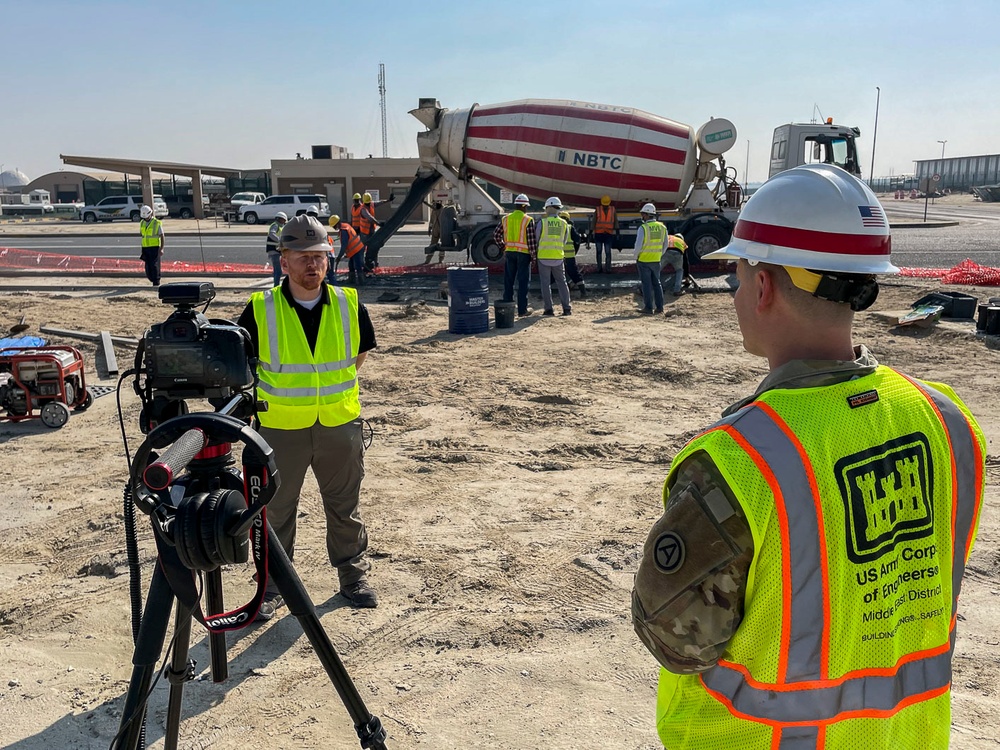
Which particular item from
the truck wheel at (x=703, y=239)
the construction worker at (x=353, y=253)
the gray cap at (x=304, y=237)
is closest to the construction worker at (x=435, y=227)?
the construction worker at (x=353, y=253)

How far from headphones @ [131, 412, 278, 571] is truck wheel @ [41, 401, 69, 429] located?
262 inches

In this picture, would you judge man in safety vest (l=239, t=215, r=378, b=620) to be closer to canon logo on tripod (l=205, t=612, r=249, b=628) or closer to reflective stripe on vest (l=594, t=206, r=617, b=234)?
canon logo on tripod (l=205, t=612, r=249, b=628)

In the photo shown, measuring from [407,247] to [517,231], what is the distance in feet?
50.8

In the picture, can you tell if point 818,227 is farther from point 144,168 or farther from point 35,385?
point 144,168

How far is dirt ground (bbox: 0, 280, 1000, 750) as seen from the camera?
3.60m

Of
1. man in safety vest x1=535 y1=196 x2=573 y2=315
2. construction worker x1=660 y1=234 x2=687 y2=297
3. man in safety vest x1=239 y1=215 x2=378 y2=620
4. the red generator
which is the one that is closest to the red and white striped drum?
construction worker x1=660 y1=234 x2=687 y2=297

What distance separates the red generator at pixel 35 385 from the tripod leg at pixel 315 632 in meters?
6.21

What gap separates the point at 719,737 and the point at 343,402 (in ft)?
10.3

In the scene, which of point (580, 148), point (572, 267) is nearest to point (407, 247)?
point (580, 148)

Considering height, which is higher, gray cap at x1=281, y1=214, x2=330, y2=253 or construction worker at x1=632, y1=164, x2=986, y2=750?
gray cap at x1=281, y1=214, x2=330, y2=253

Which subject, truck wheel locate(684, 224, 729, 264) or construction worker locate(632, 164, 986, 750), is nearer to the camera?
construction worker locate(632, 164, 986, 750)

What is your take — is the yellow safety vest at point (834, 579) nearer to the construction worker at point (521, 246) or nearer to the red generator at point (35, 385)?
the red generator at point (35, 385)

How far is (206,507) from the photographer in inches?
82.0

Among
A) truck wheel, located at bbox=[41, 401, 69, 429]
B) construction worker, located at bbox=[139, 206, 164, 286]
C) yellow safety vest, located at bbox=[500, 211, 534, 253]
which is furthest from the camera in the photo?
construction worker, located at bbox=[139, 206, 164, 286]
